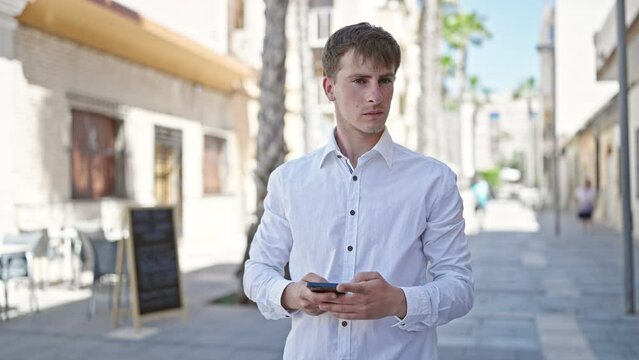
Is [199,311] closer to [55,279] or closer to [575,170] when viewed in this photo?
[55,279]

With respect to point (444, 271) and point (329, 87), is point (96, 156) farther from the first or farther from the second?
point (444, 271)

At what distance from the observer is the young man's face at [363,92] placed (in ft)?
6.59

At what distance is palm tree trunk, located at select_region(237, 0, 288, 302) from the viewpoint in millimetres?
9273

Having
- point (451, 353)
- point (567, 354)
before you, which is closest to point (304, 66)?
point (451, 353)

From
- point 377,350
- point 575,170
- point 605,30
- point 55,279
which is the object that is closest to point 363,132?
point 377,350

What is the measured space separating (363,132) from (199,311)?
7.28 metres

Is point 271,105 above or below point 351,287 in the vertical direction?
above

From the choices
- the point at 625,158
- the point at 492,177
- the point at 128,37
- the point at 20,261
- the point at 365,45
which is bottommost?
the point at 20,261

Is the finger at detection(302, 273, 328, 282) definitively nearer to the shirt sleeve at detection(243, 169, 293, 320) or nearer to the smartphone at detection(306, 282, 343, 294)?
the smartphone at detection(306, 282, 343, 294)

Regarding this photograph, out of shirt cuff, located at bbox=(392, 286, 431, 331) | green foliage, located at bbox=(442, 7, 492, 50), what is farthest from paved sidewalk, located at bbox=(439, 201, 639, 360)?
green foliage, located at bbox=(442, 7, 492, 50)

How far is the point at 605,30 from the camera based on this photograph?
1574 centimetres

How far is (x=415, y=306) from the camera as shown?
1896 mm

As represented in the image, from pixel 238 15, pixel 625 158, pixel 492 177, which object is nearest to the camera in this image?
pixel 625 158

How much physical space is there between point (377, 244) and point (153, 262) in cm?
634
